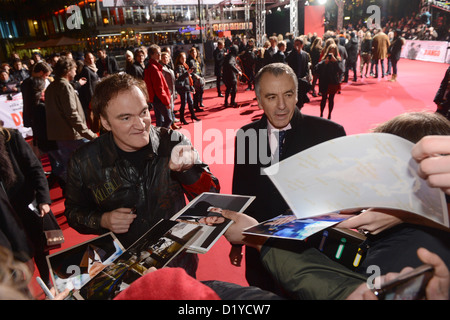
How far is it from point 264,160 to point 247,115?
5894 mm

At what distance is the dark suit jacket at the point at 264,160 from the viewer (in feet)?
5.83

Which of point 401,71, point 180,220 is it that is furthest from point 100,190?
point 401,71

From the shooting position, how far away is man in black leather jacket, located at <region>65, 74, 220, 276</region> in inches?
57.7

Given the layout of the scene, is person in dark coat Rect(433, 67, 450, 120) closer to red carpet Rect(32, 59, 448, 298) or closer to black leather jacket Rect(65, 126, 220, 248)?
red carpet Rect(32, 59, 448, 298)

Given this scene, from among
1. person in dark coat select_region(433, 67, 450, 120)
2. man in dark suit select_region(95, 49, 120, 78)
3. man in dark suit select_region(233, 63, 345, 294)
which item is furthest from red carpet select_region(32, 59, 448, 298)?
man in dark suit select_region(95, 49, 120, 78)

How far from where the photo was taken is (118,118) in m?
1.46

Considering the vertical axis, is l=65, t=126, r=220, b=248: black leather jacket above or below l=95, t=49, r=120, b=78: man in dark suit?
below

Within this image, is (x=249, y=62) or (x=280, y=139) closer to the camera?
(x=280, y=139)

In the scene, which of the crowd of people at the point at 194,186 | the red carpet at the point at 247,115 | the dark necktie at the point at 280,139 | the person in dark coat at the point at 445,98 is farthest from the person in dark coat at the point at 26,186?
the person in dark coat at the point at 445,98

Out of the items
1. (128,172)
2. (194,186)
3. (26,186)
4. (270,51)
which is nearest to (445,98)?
(194,186)

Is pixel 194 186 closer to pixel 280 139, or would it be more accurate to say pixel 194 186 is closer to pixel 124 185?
pixel 124 185

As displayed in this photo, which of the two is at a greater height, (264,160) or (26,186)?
(264,160)

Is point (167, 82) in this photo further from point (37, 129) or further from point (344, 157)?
point (344, 157)

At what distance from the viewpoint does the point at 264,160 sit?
1.81m
